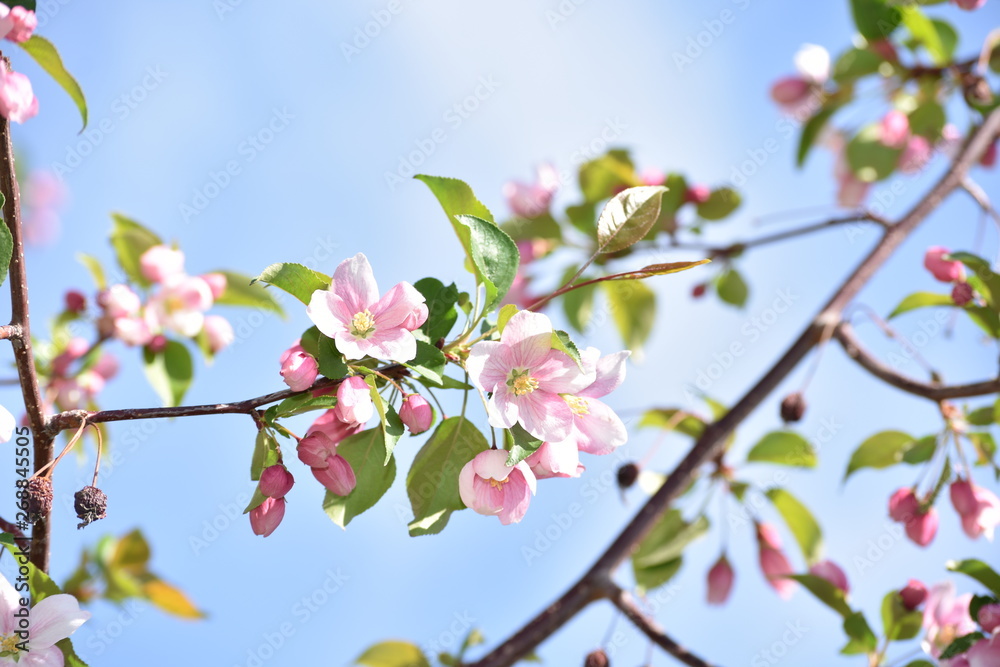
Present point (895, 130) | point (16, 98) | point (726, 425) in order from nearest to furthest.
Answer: point (16, 98) → point (726, 425) → point (895, 130)

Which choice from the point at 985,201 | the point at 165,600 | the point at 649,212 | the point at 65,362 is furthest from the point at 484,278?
the point at 165,600

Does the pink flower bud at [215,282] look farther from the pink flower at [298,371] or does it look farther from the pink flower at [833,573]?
the pink flower at [833,573]

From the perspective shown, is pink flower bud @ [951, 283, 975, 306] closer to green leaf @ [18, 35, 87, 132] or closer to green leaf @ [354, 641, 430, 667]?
green leaf @ [354, 641, 430, 667]

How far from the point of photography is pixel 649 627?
4.83 feet

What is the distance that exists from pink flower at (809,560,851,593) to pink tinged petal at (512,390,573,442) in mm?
934

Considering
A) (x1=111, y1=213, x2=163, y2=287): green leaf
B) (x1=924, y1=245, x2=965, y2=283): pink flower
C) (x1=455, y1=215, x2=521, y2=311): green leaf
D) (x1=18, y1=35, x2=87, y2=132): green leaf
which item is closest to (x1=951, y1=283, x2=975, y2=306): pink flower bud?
(x1=924, y1=245, x2=965, y2=283): pink flower

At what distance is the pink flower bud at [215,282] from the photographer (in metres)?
1.73

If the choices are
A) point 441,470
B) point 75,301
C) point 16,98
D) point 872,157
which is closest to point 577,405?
point 441,470

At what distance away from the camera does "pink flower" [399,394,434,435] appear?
0.92 meters

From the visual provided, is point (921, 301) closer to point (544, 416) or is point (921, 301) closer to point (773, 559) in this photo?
point (773, 559)

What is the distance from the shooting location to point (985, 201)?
1977mm

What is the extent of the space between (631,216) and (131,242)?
1.27 m

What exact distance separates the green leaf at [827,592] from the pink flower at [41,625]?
47.0 inches

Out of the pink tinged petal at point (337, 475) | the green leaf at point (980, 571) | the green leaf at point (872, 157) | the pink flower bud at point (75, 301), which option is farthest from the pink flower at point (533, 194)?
the pink tinged petal at point (337, 475)
